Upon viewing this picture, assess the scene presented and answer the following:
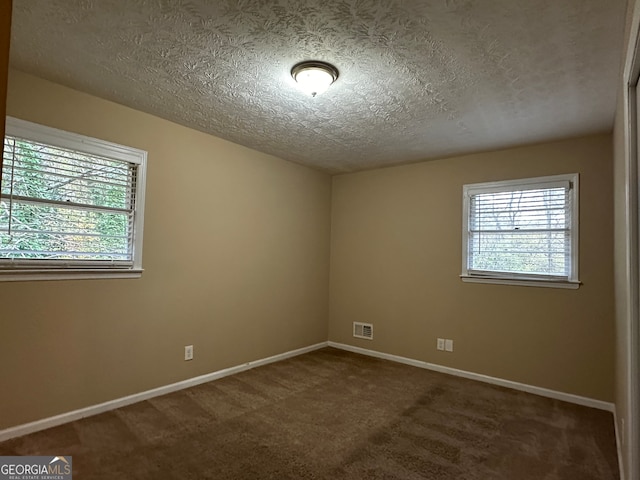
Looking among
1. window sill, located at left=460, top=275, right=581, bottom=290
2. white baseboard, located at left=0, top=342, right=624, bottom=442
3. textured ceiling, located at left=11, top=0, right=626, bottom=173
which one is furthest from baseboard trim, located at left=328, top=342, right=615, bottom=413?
textured ceiling, located at left=11, top=0, right=626, bottom=173

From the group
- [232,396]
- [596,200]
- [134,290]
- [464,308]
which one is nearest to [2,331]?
[134,290]

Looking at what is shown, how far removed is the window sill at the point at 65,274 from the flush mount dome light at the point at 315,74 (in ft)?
6.81

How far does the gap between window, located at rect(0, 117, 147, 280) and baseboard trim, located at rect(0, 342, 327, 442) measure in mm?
1030

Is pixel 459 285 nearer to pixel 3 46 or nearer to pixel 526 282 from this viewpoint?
pixel 526 282

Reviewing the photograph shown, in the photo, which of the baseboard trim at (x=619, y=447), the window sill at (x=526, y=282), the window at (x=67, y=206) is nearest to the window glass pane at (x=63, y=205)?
the window at (x=67, y=206)

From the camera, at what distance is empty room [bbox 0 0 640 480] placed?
1986 mm

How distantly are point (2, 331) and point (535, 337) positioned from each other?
4.46m

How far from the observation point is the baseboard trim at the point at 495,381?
10.7 ft

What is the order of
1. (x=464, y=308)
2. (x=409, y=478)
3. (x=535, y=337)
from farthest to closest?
(x=464, y=308) < (x=535, y=337) < (x=409, y=478)

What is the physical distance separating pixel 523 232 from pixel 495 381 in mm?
1593

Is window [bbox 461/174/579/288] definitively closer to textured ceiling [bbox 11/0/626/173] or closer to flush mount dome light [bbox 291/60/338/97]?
textured ceiling [bbox 11/0/626/173]

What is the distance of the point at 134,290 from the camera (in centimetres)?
306

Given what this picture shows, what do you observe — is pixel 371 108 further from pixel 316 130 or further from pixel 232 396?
pixel 232 396

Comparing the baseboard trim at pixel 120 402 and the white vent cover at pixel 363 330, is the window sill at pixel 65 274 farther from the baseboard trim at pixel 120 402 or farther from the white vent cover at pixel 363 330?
the white vent cover at pixel 363 330
